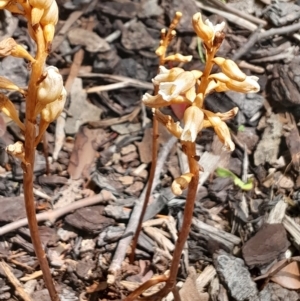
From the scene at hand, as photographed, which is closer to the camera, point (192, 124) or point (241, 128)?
point (192, 124)

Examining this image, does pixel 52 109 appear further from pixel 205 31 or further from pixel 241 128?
pixel 241 128

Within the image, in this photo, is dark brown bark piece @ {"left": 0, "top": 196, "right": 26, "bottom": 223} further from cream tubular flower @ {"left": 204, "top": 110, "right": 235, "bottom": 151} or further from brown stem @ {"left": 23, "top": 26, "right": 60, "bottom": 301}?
cream tubular flower @ {"left": 204, "top": 110, "right": 235, "bottom": 151}

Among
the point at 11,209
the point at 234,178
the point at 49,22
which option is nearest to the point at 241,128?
the point at 234,178

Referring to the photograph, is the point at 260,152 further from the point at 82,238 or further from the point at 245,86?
the point at 245,86

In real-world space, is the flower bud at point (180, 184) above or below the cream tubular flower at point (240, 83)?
below

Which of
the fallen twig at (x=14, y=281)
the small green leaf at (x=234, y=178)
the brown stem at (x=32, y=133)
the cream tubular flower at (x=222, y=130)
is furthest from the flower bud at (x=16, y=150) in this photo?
the small green leaf at (x=234, y=178)

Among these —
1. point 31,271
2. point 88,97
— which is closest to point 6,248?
point 31,271

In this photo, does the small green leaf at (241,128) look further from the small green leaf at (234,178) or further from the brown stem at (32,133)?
the brown stem at (32,133)
